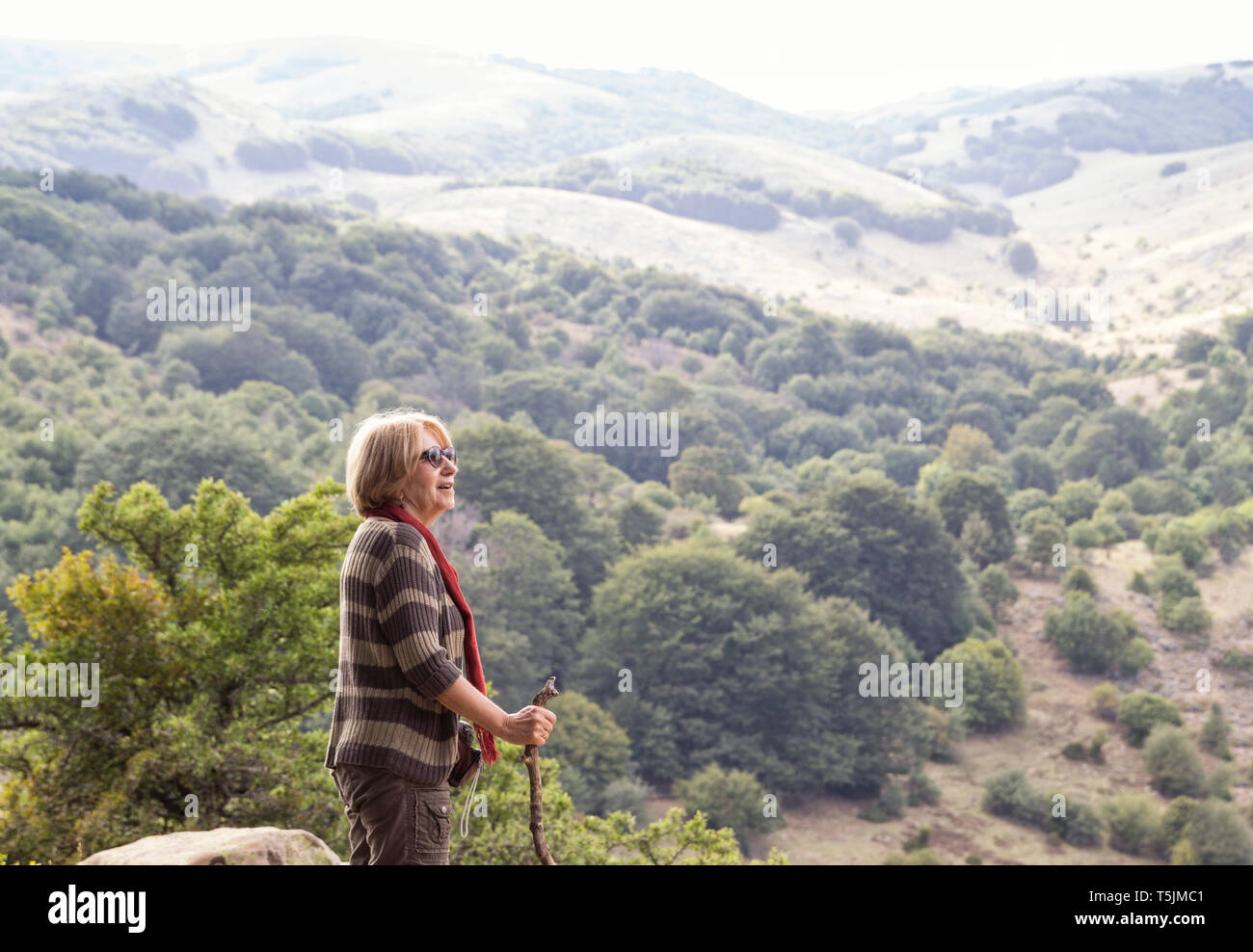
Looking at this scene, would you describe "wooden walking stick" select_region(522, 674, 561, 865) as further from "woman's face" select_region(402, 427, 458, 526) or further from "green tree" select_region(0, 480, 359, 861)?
"green tree" select_region(0, 480, 359, 861)

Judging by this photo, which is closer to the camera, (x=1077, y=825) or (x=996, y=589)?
(x=1077, y=825)

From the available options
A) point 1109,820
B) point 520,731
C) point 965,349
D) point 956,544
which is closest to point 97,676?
point 520,731

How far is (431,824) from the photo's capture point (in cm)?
392

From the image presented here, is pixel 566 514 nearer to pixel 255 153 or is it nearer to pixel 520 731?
pixel 520 731

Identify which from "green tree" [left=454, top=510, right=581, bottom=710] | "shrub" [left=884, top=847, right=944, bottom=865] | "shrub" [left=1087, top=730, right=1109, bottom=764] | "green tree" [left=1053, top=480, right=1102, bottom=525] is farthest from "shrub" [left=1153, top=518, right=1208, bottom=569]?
"green tree" [left=454, top=510, right=581, bottom=710]

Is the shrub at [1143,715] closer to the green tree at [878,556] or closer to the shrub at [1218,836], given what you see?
the shrub at [1218,836]

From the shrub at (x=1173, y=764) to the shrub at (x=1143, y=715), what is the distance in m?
2.20

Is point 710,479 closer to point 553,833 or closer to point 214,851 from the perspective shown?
point 553,833

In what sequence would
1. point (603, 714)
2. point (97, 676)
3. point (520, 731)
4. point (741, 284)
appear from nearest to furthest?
point (520, 731) < point (97, 676) < point (603, 714) < point (741, 284)

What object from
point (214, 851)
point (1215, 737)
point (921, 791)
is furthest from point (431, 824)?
point (1215, 737)

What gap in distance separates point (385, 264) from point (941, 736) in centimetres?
6697

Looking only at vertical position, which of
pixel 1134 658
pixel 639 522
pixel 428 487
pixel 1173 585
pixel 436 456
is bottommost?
pixel 1134 658

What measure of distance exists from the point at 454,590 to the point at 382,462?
0.55 meters

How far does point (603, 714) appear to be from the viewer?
38.3m
